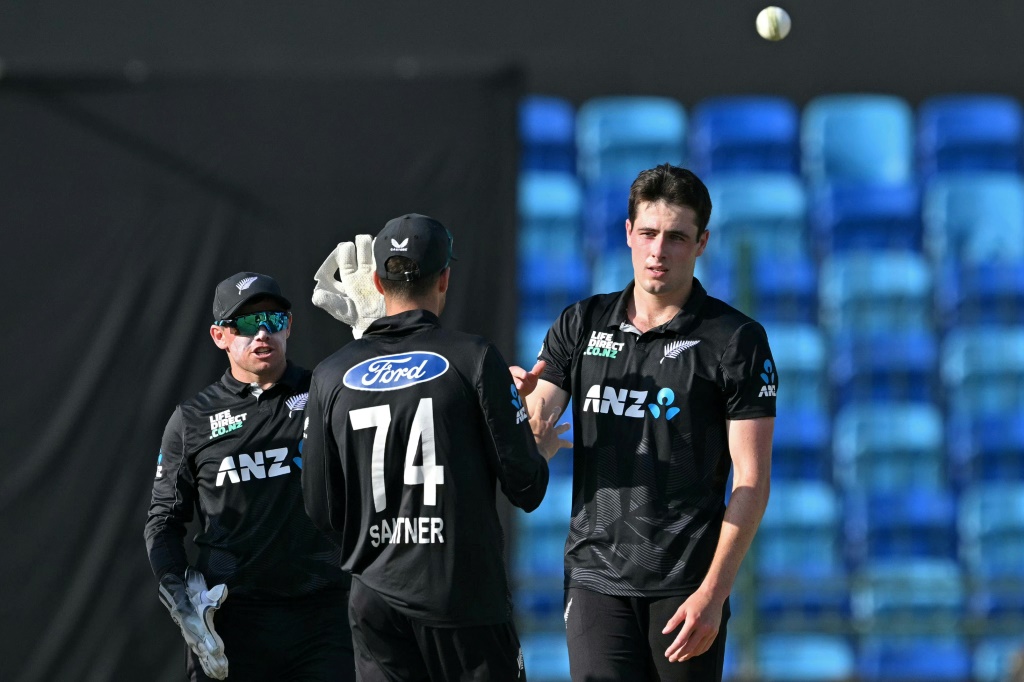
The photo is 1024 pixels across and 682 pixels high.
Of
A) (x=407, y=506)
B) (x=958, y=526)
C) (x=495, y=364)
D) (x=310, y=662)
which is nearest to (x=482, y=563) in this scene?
(x=407, y=506)

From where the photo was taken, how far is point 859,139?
7.54 meters

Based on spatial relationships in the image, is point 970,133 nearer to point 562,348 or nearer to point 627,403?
point 562,348

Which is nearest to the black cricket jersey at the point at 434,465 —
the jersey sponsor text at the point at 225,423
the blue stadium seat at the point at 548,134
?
the jersey sponsor text at the point at 225,423

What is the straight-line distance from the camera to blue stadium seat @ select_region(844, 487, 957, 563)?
6602 millimetres

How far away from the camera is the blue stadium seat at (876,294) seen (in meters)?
6.86

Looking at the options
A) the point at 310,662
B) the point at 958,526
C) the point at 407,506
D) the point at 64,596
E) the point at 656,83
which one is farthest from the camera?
the point at 656,83

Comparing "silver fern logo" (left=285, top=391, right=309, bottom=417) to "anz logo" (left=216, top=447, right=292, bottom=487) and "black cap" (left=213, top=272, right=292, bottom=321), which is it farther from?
"black cap" (left=213, top=272, right=292, bottom=321)

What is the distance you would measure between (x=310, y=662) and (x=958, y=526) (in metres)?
4.36

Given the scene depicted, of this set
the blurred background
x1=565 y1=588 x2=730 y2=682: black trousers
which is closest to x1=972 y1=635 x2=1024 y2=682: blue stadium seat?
the blurred background

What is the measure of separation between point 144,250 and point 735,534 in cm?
386

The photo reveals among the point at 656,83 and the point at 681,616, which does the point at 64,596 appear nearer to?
the point at 681,616

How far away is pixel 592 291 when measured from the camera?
697 centimetres

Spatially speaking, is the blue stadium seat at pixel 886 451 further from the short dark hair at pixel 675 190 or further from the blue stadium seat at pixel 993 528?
the short dark hair at pixel 675 190

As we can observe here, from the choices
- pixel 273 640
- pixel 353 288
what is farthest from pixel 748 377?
pixel 273 640
